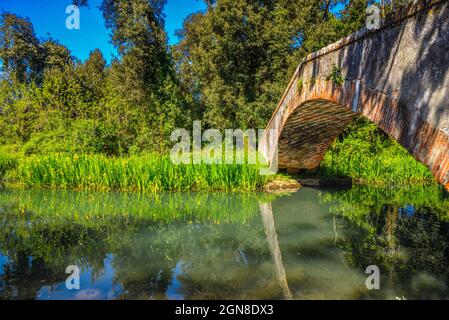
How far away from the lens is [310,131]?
8.53 meters

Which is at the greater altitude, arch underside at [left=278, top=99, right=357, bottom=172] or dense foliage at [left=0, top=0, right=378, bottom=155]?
dense foliage at [left=0, top=0, right=378, bottom=155]

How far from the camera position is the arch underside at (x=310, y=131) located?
6973 mm

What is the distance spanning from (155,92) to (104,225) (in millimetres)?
12048

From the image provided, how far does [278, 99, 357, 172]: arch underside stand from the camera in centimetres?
697

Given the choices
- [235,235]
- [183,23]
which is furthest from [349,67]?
[183,23]

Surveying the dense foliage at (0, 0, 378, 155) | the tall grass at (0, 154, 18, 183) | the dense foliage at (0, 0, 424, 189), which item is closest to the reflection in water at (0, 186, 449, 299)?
the tall grass at (0, 154, 18, 183)

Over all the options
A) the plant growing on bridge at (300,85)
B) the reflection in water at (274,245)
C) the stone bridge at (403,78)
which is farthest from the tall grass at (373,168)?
the stone bridge at (403,78)

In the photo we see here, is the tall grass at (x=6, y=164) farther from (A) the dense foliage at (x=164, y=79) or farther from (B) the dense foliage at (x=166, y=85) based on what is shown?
(A) the dense foliage at (x=164, y=79)

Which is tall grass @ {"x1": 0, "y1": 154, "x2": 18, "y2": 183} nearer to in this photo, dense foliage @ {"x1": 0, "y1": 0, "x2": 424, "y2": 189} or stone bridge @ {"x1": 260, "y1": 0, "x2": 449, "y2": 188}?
dense foliage @ {"x1": 0, "y1": 0, "x2": 424, "y2": 189}

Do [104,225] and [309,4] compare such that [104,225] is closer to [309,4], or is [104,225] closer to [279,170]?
[279,170]

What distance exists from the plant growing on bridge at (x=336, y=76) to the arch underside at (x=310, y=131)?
990 mm

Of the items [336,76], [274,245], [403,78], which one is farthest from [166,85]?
[403,78]

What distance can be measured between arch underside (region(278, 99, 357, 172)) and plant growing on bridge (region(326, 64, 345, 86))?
0.99m
